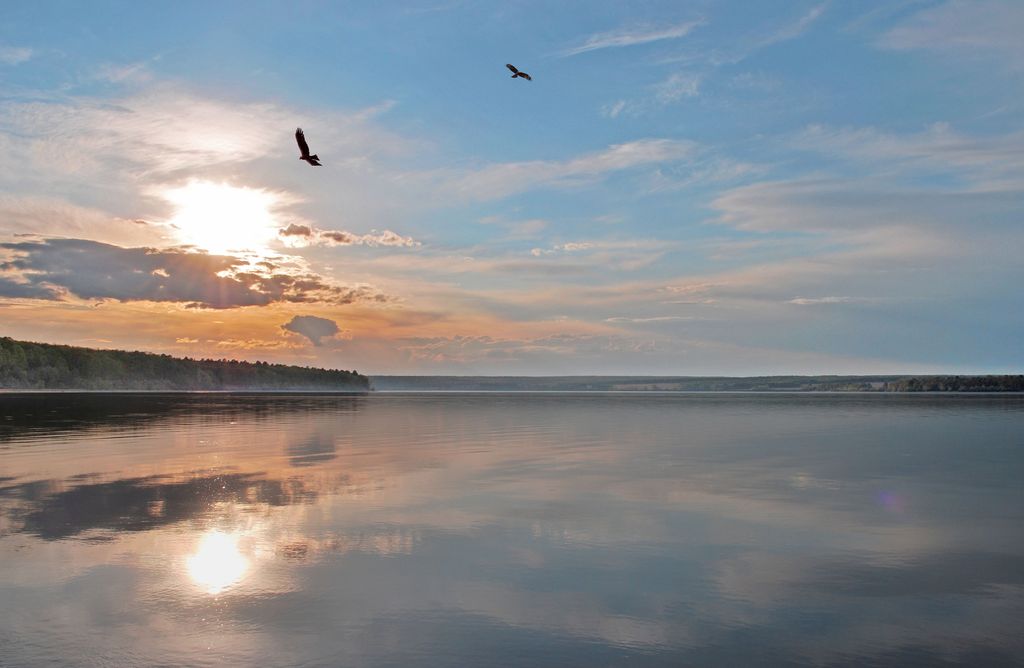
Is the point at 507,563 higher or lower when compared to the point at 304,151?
lower

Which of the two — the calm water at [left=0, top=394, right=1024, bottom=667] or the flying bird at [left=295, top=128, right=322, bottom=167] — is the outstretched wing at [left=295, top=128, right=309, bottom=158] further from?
the calm water at [left=0, top=394, right=1024, bottom=667]

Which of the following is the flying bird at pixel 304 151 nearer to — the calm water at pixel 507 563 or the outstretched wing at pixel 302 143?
the outstretched wing at pixel 302 143

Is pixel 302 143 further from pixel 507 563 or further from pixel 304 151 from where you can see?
pixel 507 563

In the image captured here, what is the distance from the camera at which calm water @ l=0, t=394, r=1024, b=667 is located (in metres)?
11.6

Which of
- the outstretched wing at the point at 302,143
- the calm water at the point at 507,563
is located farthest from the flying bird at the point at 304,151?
the calm water at the point at 507,563

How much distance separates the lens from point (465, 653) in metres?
11.2

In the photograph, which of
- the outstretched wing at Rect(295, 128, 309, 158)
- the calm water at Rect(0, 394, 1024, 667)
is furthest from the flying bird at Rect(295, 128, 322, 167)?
the calm water at Rect(0, 394, 1024, 667)

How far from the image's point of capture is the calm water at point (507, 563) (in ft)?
38.1

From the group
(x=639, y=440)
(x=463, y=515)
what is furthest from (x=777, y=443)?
(x=463, y=515)

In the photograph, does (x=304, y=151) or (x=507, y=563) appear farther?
(x=304, y=151)

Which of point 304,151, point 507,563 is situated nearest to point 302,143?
point 304,151

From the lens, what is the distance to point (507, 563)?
650 inches

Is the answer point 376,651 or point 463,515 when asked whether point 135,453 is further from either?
point 376,651

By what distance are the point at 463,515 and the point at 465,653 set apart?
1053 centimetres
